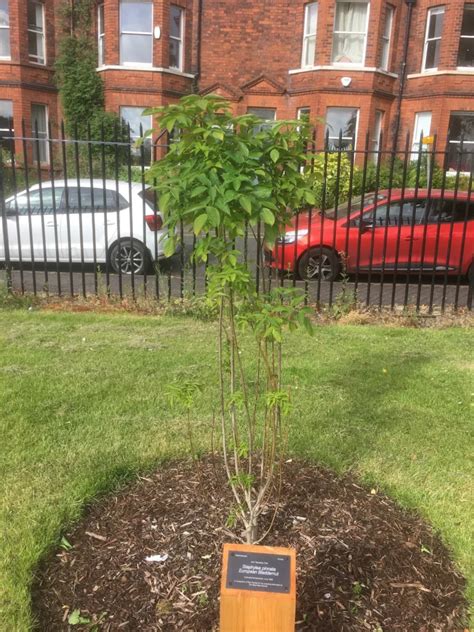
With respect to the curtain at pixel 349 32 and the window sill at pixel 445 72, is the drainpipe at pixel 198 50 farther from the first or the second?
the window sill at pixel 445 72

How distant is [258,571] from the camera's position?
1.92m

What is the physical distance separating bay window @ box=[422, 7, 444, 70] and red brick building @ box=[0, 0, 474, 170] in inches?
1.3

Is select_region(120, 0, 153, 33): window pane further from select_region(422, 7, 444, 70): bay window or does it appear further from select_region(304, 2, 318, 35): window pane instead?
select_region(422, 7, 444, 70): bay window

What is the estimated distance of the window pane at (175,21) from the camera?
19.0 meters

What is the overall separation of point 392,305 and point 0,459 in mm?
4997

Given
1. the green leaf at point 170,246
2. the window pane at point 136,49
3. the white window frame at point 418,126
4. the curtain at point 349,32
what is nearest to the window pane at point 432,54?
the white window frame at point 418,126

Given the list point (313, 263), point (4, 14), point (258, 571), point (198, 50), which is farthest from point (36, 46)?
point (258, 571)

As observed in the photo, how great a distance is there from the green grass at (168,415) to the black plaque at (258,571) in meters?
0.90

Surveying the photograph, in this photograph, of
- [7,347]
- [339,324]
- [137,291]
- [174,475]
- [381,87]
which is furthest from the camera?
[381,87]

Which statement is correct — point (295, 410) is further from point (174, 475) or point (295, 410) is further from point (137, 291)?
point (137, 291)

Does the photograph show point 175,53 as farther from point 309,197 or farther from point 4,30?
point 309,197

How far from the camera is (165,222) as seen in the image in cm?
235

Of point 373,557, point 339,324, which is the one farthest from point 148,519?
point 339,324

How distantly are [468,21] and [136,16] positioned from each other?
10.4 m
